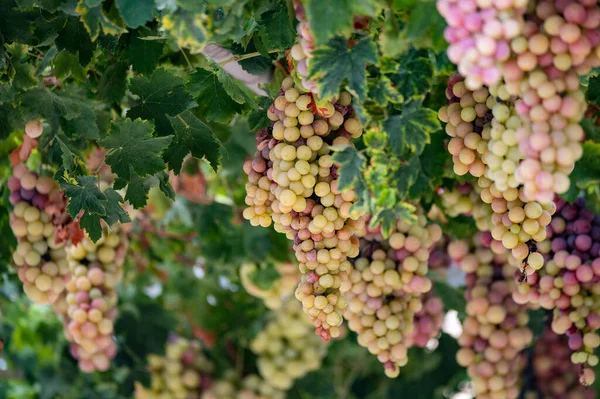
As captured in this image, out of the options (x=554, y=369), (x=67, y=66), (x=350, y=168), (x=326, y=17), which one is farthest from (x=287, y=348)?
(x=326, y=17)

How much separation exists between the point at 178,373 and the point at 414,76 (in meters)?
1.84

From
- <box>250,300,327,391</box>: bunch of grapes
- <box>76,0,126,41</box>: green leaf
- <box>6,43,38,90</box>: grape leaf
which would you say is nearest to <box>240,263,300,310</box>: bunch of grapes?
<box>250,300,327,391</box>: bunch of grapes

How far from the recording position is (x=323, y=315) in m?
1.34

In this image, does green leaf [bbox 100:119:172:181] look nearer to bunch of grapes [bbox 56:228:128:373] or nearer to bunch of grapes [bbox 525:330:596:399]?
bunch of grapes [bbox 56:228:128:373]

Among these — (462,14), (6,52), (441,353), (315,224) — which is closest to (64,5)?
(6,52)

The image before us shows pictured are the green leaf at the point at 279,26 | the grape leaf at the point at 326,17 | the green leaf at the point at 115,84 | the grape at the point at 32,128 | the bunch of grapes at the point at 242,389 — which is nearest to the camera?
the grape leaf at the point at 326,17

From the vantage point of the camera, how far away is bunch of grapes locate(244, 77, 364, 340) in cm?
133

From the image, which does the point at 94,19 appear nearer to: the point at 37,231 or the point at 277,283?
the point at 37,231

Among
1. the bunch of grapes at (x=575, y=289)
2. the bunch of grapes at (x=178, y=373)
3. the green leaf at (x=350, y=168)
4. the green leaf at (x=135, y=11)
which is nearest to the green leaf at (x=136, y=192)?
the green leaf at (x=135, y=11)

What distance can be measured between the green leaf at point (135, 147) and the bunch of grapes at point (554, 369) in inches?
48.4

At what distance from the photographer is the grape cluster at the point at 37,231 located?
1.84 metres

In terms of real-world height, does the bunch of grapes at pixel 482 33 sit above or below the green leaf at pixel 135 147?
above

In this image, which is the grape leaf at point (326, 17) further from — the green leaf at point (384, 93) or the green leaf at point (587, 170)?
the green leaf at point (587, 170)

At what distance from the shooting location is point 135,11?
1.29 m
